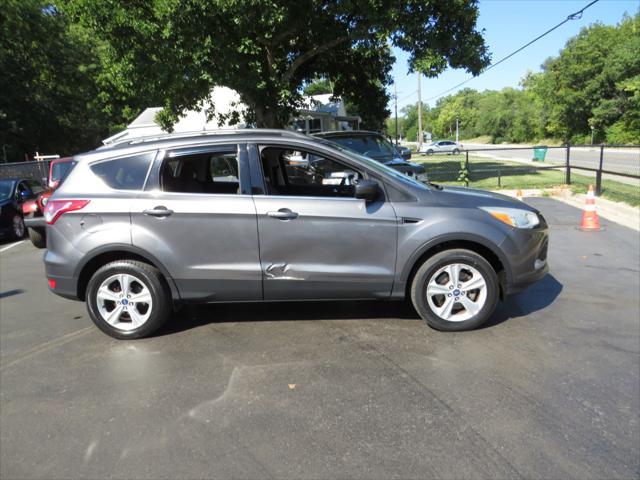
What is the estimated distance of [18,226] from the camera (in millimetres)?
10852

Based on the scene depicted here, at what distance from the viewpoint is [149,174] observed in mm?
4195

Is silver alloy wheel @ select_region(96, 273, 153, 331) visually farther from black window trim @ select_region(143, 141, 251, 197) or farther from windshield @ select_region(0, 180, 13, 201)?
windshield @ select_region(0, 180, 13, 201)

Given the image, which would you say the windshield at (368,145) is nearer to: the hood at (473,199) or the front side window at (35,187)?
the hood at (473,199)

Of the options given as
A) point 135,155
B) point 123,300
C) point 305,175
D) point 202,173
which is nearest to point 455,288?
point 305,175

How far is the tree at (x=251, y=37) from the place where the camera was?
1356 cm

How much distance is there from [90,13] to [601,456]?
16.2m

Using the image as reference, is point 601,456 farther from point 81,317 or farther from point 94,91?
point 94,91

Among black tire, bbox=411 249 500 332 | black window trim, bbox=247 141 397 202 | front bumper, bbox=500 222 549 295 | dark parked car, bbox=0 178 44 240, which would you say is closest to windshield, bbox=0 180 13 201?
dark parked car, bbox=0 178 44 240

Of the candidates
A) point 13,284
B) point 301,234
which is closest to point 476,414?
point 301,234

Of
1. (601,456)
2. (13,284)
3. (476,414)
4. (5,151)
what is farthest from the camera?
(5,151)

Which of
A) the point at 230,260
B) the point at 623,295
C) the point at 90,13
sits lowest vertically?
the point at 623,295

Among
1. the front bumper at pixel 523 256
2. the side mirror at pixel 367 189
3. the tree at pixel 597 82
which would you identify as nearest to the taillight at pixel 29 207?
the side mirror at pixel 367 189

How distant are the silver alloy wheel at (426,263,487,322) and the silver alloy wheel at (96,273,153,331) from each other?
8.41 ft

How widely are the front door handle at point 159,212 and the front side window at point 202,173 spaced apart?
0.68 feet
